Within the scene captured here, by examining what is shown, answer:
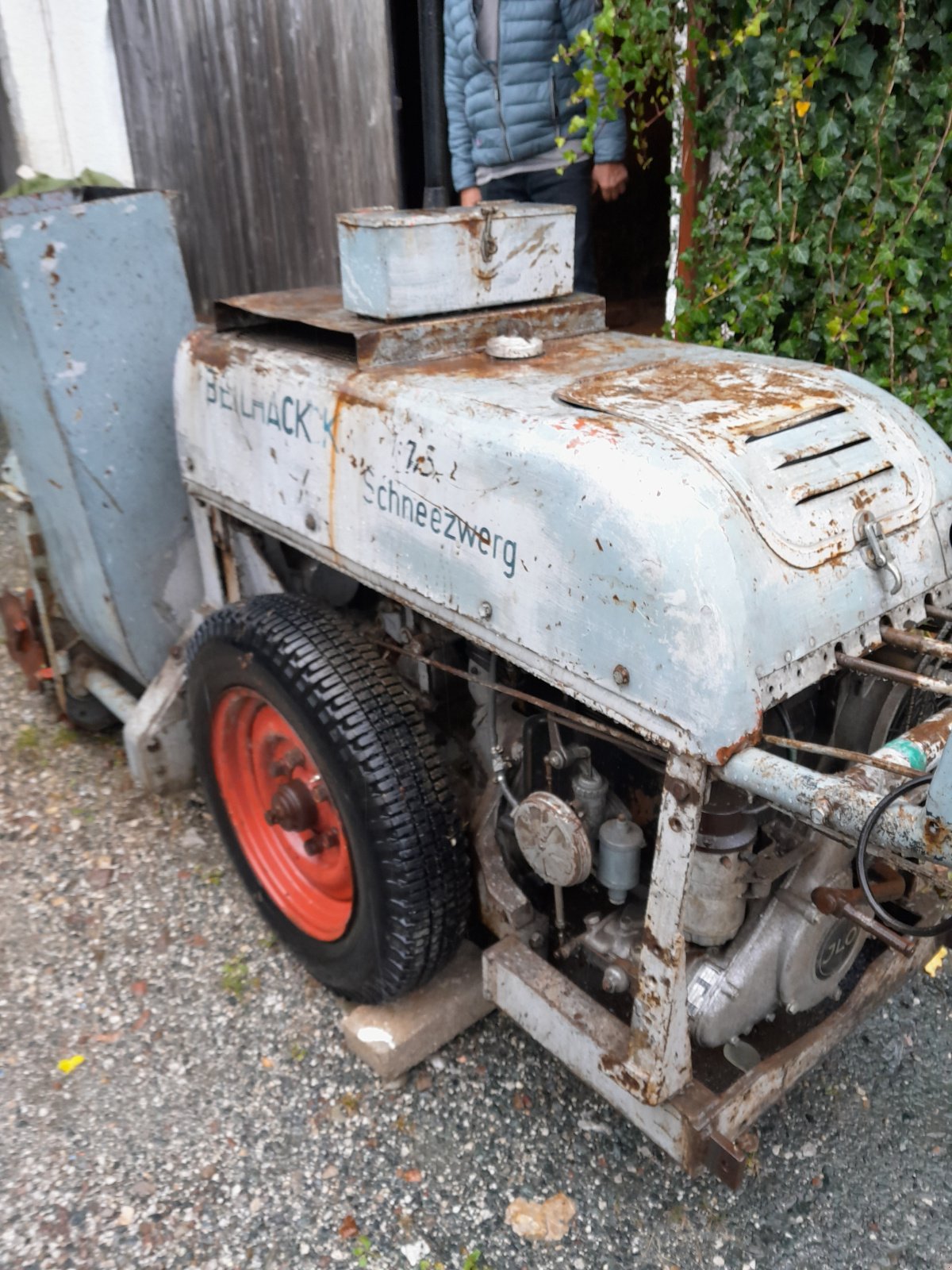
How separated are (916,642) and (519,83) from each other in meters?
2.50

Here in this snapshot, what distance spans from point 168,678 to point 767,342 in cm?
200

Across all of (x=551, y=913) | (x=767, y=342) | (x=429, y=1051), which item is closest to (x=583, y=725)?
(x=551, y=913)

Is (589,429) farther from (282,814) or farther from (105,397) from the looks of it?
(105,397)

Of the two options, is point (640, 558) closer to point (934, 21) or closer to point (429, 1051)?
point (429, 1051)

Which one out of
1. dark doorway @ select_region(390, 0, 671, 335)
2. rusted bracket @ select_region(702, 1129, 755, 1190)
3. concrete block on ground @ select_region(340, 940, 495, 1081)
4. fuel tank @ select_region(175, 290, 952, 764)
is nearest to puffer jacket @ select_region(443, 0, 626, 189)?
dark doorway @ select_region(390, 0, 671, 335)

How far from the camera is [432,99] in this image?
271 cm

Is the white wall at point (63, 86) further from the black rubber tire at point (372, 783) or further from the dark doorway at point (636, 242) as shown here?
the black rubber tire at point (372, 783)

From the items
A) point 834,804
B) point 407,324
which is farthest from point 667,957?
point 407,324

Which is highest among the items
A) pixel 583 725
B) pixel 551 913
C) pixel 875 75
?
pixel 875 75

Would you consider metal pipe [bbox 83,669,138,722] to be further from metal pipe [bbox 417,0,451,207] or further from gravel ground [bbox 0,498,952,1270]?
metal pipe [bbox 417,0,451,207]

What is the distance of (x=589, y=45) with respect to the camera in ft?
9.49

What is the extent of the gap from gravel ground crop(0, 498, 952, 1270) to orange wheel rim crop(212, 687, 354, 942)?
0.56 ft

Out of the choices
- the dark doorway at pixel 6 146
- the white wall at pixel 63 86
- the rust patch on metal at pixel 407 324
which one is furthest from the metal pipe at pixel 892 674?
the dark doorway at pixel 6 146

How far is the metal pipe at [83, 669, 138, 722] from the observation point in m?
2.93
